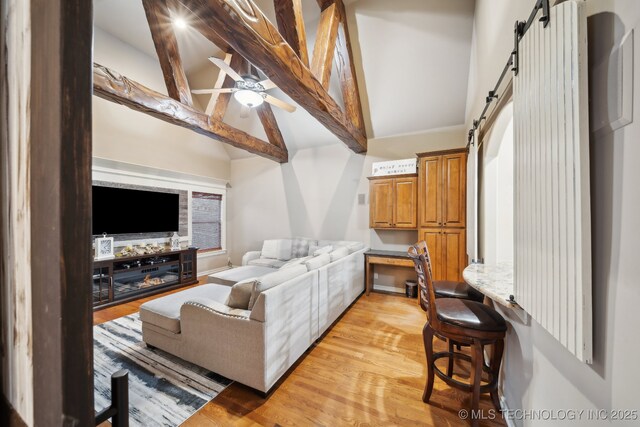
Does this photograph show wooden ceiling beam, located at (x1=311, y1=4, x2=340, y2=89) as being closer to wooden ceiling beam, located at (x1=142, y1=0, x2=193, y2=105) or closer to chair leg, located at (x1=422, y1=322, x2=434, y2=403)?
wooden ceiling beam, located at (x1=142, y1=0, x2=193, y2=105)

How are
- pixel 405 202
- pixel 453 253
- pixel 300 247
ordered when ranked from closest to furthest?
pixel 453 253 < pixel 405 202 < pixel 300 247

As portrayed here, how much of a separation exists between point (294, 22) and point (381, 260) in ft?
10.7

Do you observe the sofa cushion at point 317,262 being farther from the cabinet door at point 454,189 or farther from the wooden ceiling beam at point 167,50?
the wooden ceiling beam at point 167,50

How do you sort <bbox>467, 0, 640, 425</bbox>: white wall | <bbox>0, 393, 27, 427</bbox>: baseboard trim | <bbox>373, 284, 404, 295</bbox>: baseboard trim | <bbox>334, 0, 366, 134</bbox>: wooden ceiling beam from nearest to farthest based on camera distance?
1. <bbox>0, 393, 27, 427</bbox>: baseboard trim
2. <bbox>467, 0, 640, 425</bbox>: white wall
3. <bbox>334, 0, 366, 134</bbox>: wooden ceiling beam
4. <bbox>373, 284, 404, 295</bbox>: baseboard trim

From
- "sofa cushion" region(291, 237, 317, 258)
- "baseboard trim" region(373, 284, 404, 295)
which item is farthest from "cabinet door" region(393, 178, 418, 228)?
"sofa cushion" region(291, 237, 317, 258)

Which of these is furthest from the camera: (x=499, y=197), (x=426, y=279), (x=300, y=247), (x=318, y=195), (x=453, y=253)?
(x=318, y=195)

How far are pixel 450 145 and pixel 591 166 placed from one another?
334 cm

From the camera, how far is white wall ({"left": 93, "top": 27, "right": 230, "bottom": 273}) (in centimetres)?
349

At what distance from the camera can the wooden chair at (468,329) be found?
149cm

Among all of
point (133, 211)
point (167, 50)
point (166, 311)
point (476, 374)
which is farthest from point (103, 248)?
point (476, 374)

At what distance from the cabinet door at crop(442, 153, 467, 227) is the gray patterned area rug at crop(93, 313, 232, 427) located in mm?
3172

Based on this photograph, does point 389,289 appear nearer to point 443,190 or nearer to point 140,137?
point 443,190

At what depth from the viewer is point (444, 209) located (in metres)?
3.34

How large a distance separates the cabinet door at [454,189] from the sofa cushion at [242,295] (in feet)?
8.98
